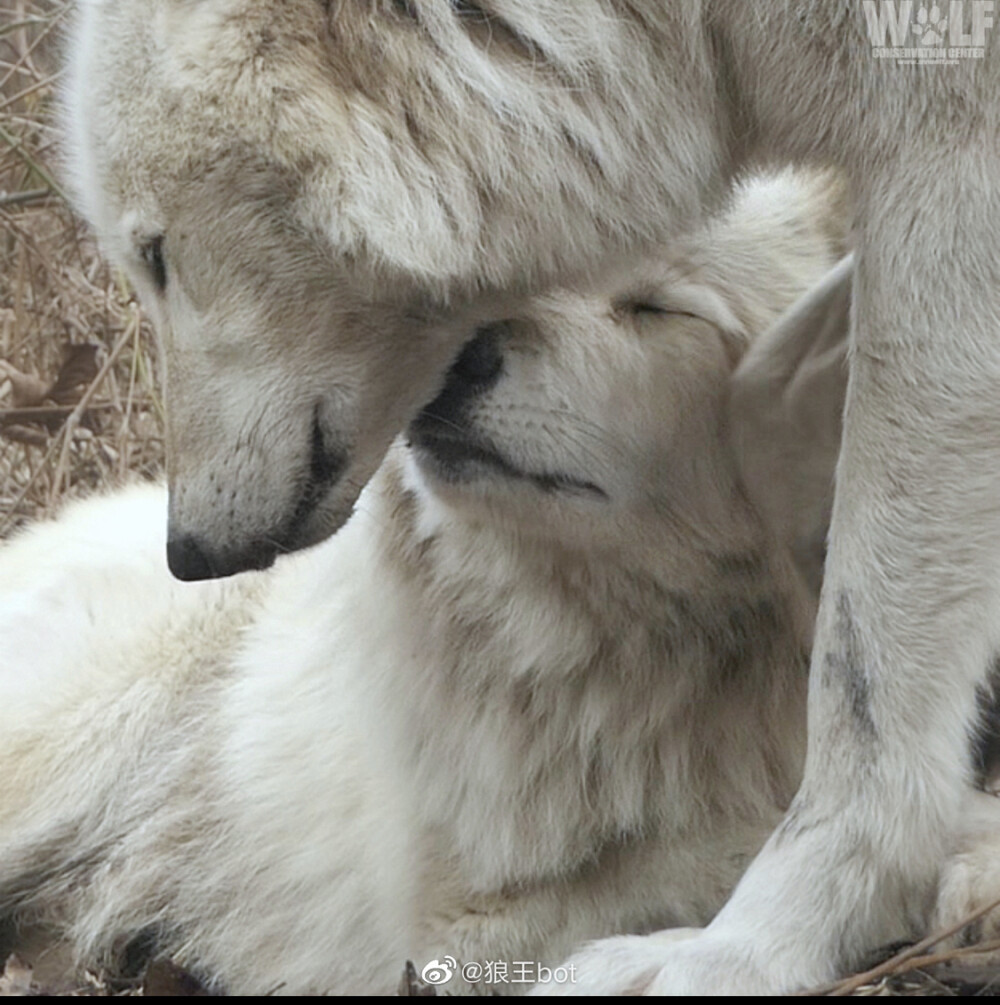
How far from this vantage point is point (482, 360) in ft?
9.62

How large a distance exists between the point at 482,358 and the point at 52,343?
312 centimetres

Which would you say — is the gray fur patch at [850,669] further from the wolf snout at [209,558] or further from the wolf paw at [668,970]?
the wolf snout at [209,558]

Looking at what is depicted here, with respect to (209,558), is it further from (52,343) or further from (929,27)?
(52,343)

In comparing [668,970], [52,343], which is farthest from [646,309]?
[52,343]

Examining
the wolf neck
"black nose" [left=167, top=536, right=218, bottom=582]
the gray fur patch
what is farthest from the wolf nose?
the gray fur patch

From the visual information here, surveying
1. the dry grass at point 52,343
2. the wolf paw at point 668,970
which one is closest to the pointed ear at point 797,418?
the wolf paw at point 668,970

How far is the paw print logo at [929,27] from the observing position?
2.49 meters

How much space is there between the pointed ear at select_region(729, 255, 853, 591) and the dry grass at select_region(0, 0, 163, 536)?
2.66 metres

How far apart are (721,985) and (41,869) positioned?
210 cm

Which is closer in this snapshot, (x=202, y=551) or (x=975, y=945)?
(x=975, y=945)

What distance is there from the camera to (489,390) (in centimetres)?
295

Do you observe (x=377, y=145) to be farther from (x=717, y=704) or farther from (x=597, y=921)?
(x=597, y=921)

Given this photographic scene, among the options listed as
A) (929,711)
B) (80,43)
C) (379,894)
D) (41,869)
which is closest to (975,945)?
(929,711)

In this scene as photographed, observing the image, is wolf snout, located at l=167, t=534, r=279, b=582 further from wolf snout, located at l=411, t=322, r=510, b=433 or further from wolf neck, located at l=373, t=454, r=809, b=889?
wolf neck, located at l=373, t=454, r=809, b=889
